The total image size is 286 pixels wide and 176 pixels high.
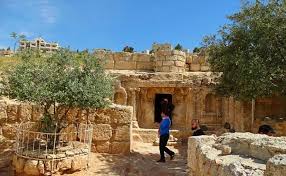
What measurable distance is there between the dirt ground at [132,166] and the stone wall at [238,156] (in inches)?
119

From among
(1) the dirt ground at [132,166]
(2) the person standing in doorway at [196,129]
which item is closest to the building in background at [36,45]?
(1) the dirt ground at [132,166]

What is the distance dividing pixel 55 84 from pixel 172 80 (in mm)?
9281

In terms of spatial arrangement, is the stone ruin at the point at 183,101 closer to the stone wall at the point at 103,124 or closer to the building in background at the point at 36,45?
the building in background at the point at 36,45

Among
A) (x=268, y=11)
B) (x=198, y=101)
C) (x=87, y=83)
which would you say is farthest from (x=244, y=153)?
(x=198, y=101)

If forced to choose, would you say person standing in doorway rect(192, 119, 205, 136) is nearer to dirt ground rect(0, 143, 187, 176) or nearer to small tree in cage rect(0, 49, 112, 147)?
dirt ground rect(0, 143, 187, 176)

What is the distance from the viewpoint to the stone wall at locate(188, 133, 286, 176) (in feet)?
11.8

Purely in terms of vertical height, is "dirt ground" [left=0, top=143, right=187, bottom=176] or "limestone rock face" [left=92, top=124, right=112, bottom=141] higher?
"limestone rock face" [left=92, top=124, right=112, bottom=141]

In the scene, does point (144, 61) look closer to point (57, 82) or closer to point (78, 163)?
point (57, 82)

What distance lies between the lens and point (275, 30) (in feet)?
36.6

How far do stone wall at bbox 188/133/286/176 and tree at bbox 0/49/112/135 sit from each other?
3.69 metres

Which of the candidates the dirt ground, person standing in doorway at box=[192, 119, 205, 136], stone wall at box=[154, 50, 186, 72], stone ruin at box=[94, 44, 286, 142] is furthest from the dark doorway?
person standing in doorway at box=[192, 119, 205, 136]

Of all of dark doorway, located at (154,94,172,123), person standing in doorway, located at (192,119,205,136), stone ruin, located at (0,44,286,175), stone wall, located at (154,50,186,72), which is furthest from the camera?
dark doorway, located at (154,94,172,123)

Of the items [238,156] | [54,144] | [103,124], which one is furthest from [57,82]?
[238,156]

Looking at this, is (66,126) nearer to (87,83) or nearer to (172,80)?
(87,83)
